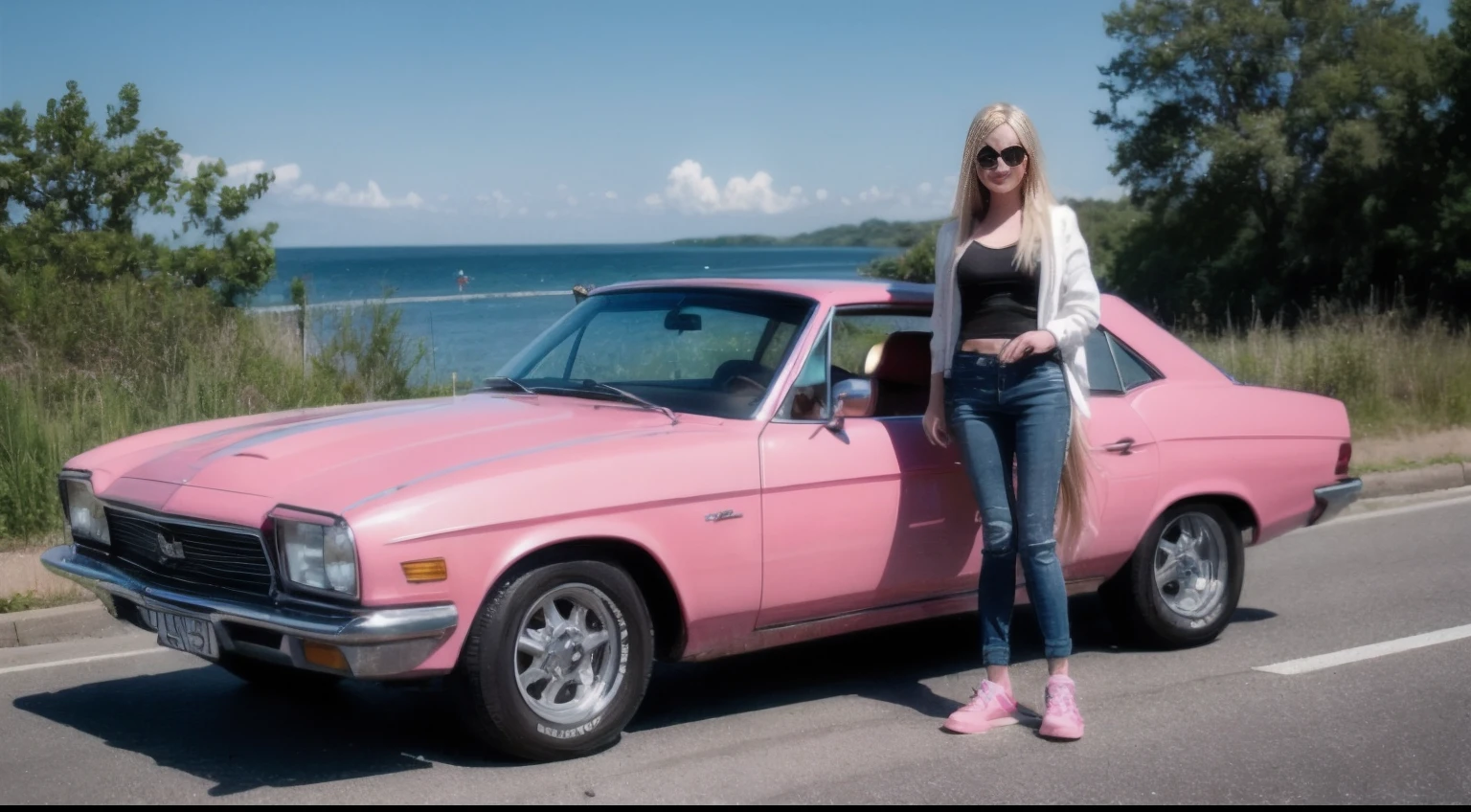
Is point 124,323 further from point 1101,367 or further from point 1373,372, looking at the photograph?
point 1373,372

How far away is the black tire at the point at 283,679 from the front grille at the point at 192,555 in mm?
744

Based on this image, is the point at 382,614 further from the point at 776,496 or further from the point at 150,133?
the point at 150,133

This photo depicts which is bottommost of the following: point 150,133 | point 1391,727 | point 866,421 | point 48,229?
point 1391,727

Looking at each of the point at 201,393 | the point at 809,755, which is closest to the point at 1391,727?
the point at 809,755

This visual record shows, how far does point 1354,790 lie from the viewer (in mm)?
4242

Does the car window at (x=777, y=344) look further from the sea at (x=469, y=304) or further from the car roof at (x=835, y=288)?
the sea at (x=469, y=304)

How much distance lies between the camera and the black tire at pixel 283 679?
5.31 meters

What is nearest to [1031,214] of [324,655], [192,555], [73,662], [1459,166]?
[324,655]

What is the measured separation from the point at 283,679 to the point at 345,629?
5.45ft

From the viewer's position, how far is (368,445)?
4.55 m

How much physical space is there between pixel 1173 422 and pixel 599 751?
274 cm

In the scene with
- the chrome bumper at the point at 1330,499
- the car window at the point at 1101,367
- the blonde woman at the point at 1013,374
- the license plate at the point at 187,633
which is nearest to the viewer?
the license plate at the point at 187,633

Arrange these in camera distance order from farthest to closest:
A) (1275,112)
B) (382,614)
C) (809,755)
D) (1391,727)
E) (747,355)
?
(1275,112), (747,355), (1391,727), (809,755), (382,614)

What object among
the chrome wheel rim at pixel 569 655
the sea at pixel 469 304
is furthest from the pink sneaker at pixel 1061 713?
the sea at pixel 469 304
